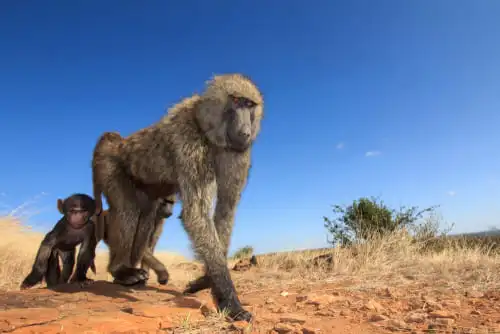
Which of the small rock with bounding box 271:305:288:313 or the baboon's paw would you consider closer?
the small rock with bounding box 271:305:288:313

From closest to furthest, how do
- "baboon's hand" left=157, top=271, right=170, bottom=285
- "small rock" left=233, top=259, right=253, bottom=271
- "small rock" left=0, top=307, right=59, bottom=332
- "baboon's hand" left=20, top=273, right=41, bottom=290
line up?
"small rock" left=0, top=307, right=59, bottom=332 < "baboon's hand" left=20, top=273, right=41, bottom=290 < "baboon's hand" left=157, top=271, right=170, bottom=285 < "small rock" left=233, top=259, right=253, bottom=271

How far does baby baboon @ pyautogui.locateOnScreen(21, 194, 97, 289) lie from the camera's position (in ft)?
14.9

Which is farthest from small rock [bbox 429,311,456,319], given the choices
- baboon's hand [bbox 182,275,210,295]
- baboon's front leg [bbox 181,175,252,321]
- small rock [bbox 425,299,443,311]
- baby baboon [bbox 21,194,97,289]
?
baby baboon [bbox 21,194,97,289]

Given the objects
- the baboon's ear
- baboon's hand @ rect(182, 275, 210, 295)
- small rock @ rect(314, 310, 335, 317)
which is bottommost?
small rock @ rect(314, 310, 335, 317)

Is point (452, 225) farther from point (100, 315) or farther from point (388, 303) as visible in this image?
point (100, 315)

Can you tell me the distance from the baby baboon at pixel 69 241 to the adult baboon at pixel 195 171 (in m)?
0.33

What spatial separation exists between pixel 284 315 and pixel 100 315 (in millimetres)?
1271

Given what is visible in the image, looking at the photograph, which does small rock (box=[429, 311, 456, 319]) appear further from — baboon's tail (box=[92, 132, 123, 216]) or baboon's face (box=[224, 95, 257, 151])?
baboon's tail (box=[92, 132, 123, 216])

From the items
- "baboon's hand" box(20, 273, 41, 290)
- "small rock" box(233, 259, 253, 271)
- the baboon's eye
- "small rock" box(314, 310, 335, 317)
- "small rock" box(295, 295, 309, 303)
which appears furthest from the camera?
"small rock" box(233, 259, 253, 271)

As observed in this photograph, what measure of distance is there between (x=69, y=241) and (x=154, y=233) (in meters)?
0.97

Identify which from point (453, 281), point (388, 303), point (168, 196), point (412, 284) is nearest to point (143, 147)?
point (168, 196)

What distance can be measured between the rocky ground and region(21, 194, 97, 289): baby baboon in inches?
15.7

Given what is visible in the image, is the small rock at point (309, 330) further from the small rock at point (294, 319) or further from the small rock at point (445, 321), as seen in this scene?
the small rock at point (445, 321)

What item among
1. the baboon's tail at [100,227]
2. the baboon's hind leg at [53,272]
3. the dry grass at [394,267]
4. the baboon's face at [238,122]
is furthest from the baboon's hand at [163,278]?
the baboon's face at [238,122]
